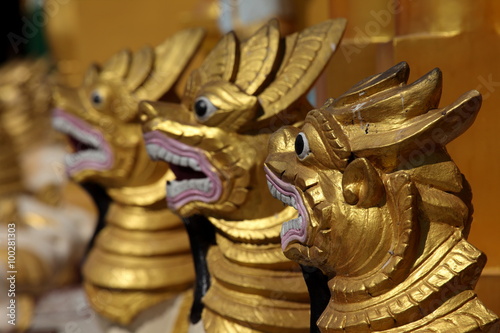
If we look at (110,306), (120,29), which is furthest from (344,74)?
(120,29)

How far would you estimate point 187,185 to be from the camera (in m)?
1.34

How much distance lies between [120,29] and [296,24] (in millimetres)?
1353

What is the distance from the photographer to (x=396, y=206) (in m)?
0.88

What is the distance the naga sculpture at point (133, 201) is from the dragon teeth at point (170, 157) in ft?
1.00

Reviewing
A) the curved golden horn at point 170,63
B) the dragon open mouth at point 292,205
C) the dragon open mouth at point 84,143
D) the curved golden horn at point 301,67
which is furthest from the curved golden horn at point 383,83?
the dragon open mouth at point 84,143

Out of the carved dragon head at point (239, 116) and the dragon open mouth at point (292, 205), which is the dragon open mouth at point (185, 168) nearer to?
the carved dragon head at point (239, 116)

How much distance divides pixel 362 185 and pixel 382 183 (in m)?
0.02

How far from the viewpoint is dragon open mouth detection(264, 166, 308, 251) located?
0.95 metres

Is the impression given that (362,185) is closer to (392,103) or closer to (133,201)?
(392,103)

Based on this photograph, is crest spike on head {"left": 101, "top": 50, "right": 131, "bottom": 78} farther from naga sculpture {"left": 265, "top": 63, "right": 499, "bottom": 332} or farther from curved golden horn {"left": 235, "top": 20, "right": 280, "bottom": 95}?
naga sculpture {"left": 265, "top": 63, "right": 499, "bottom": 332}

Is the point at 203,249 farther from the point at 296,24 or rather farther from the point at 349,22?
the point at 296,24

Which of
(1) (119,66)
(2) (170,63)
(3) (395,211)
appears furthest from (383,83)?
(1) (119,66)

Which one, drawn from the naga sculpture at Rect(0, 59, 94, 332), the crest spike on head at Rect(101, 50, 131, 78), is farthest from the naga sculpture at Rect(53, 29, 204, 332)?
the naga sculpture at Rect(0, 59, 94, 332)

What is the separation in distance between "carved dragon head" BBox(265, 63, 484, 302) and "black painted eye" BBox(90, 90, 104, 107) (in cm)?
87
